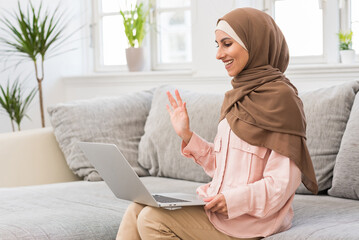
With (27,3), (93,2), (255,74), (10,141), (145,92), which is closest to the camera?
(255,74)

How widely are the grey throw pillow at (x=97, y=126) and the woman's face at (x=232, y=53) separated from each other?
4.19 feet

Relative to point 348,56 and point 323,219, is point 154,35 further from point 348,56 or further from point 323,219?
point 323,219

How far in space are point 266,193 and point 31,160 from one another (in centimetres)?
168

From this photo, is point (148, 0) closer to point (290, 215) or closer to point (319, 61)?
point (319, 61)

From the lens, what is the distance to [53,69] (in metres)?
4.30

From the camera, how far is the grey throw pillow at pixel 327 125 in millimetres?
2473

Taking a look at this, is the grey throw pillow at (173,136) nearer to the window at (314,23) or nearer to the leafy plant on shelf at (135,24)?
the window at (314,23)

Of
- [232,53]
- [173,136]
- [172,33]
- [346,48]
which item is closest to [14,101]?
[172,33]

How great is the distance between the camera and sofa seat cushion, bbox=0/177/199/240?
6.93 feet

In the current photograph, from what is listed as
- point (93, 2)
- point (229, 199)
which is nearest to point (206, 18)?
point (93, 2)

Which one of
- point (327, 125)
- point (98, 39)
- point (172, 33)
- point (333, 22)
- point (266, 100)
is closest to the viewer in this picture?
point (266, 100)

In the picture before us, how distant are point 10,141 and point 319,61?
174 cm

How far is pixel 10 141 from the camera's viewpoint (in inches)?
123

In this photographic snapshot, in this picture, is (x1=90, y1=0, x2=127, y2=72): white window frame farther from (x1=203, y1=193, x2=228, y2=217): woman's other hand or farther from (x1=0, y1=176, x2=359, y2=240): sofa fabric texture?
(x1=203, y1=193, x2=228, y2=217): woman's other hand
